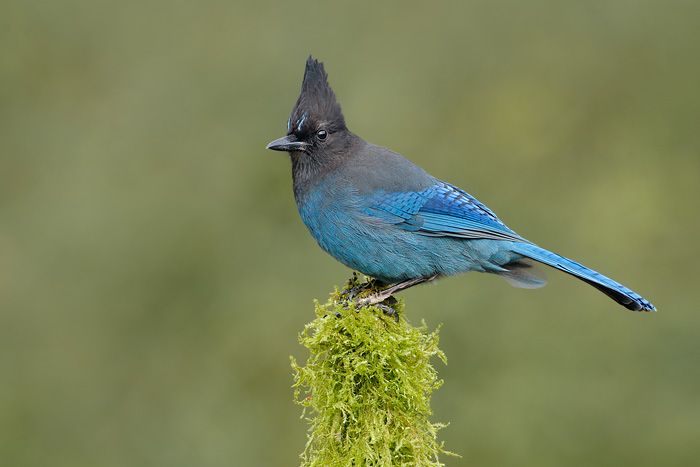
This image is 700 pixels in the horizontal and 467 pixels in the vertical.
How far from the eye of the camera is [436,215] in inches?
147

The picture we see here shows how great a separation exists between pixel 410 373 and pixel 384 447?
12.8 inches

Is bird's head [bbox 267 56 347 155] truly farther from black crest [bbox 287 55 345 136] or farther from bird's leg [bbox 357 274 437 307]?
bird's leg [bbox 357 274 437 307]

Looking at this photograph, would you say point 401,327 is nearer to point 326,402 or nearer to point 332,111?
point 326,402

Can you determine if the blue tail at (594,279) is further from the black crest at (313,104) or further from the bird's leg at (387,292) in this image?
the black crest at (313,104)

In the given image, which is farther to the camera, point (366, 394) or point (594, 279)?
point (594, 279)

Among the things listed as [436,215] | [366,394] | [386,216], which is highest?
[436,215]

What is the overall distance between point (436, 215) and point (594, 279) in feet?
2.73

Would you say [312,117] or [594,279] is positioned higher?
[312,117]

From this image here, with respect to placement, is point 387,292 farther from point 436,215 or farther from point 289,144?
point 289,144

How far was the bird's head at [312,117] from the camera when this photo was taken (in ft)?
12.6

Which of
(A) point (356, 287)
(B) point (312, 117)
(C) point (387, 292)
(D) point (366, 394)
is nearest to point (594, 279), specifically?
(C) point (387, 292)

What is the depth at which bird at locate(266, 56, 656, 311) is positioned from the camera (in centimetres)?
365

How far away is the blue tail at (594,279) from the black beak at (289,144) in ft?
4.00

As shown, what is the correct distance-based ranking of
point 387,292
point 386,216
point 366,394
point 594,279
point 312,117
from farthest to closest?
point 312,117 < point 386,216 < point 387,292 < point 594,279 < point 366,394
